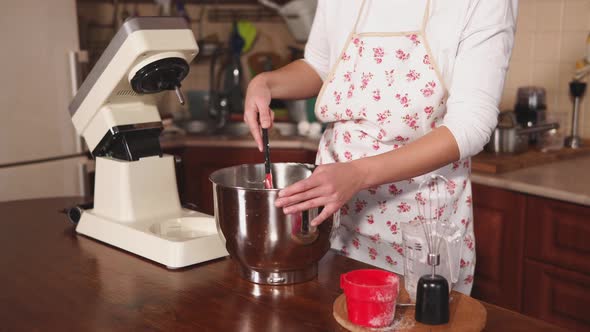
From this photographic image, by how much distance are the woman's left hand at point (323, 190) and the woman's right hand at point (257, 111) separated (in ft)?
0.79

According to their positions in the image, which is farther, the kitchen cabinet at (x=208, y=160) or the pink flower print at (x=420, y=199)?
the kitchen cabinet at (x=208, y=160)

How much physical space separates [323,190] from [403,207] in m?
Answer: 0.48

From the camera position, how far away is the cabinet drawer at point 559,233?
6.29 feet

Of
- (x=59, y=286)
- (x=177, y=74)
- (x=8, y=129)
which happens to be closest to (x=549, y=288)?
(x=177, y=74)

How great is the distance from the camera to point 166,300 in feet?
3.62

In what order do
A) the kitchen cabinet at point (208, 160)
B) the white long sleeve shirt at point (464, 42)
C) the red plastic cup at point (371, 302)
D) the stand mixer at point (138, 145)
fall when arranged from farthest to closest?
the kitchen cabinet at point (208, 160), the stand mixer at point (138, 145), the white long sleeve shirt at point (464, 42), the red plastic cup at point (371, 302)

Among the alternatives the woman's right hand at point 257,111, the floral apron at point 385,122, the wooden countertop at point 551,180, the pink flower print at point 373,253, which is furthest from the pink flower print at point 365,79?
the wooden countertop at point 551,180

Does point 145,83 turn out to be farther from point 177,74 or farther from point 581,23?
point 581,23

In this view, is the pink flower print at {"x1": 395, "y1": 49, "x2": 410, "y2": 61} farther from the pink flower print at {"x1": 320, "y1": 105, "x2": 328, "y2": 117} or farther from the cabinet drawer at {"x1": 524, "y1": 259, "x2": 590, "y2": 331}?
the cabinet drawer at {"x1": 524, "y1": 259, "x2": 590, "y2": 331}

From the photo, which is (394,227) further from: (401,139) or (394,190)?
(401,139)

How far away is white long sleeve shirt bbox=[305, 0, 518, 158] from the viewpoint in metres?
1.19

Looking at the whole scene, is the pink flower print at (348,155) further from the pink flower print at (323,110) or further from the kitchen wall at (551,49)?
the kitchen wall at (551,49)

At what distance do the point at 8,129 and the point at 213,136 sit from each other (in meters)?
0.81

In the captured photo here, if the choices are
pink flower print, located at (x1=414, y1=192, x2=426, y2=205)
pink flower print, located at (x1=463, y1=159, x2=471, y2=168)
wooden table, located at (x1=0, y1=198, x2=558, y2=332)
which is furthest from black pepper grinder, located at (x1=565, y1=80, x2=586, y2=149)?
wooden table, located at (x1=0, y1=198, x2=558, y2=332)
